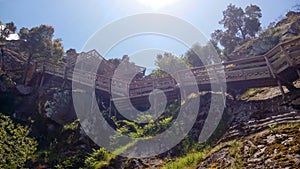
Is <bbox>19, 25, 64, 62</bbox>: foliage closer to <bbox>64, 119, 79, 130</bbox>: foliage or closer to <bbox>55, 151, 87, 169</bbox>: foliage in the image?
<bbox>64, 119, 79, 130</bbox>: foliage

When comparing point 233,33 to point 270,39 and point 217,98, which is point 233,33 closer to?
point 270,39

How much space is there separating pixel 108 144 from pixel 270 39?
2091 cm

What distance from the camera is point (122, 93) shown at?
70.1 ft

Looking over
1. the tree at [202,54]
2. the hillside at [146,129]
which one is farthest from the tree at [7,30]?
the tree at [202,54]

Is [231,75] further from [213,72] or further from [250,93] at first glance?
[250,93]

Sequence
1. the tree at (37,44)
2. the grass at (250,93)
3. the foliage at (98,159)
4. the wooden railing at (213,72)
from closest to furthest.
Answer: the foliage at (98,159)
the wooden railing at (213,72)
the grass at (250,93)
the tree at (37,44)

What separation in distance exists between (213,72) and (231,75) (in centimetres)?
111

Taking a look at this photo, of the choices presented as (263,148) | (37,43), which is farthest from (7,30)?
(263,148)

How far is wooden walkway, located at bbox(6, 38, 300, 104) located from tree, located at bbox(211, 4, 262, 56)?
22030mm

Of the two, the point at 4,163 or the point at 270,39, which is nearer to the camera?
the point at 4,163

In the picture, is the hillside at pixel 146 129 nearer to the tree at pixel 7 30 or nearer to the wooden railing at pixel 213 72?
the wooden railing at pixel 213 72

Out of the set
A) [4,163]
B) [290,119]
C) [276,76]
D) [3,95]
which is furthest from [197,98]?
[3,95]

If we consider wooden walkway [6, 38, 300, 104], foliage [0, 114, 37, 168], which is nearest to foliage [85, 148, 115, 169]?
foliage [0, 114, 37, 168]

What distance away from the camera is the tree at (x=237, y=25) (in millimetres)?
41031
